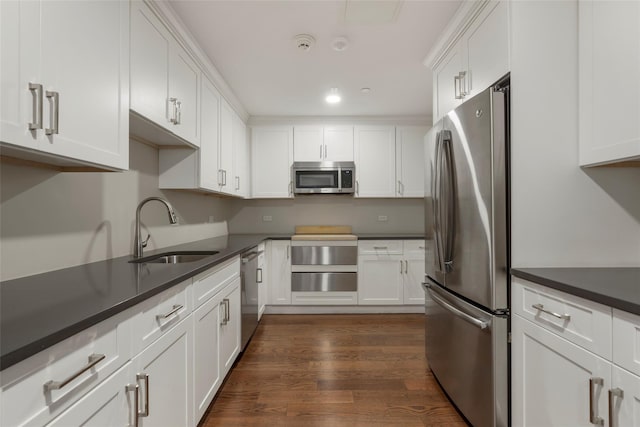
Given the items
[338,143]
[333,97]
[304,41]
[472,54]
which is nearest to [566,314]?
[472,54]

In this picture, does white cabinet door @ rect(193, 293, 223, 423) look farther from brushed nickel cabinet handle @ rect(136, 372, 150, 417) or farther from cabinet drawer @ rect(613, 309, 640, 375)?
cabinet drawer @ rect(613, 309, 640, 375)

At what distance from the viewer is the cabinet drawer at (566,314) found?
997mm

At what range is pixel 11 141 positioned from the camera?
868mm

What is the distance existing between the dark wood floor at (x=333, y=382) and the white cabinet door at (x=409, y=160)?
5.51ft

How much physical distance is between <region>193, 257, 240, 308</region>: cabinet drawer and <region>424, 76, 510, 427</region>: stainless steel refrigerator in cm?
137

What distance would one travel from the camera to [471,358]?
1.60m

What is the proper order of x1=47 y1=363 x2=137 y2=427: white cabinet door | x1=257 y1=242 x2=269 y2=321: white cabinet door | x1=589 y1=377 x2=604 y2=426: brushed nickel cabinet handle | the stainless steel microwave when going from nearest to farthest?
x1=47 y1=363 x2=137 y2=427: white cabinet door < x1=589 y1=377 x2=604 y2=426: brushed nickel cabinet handle < x1=257 y1=242 x2=269 y2=321: white cabinet door < the stainless steel microwave

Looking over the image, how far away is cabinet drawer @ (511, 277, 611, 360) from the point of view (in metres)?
1.00

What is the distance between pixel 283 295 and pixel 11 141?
2960 millimetres

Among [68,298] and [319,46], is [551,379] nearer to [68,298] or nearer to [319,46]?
[68,298]

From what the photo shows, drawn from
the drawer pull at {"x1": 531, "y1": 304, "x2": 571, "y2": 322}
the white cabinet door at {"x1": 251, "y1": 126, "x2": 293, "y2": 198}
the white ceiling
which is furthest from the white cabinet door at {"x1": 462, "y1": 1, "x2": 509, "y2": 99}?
the white cabinet door at {"x1": 251, "y1": 126, "x2": 293, "y2": 198}

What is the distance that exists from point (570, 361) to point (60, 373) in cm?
160

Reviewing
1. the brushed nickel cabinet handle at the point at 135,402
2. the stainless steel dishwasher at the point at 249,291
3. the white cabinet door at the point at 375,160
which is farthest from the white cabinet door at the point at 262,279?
the brushed nickel cabinet handle at the point at 135,402

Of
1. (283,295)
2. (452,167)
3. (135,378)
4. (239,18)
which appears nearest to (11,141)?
(135,378)
